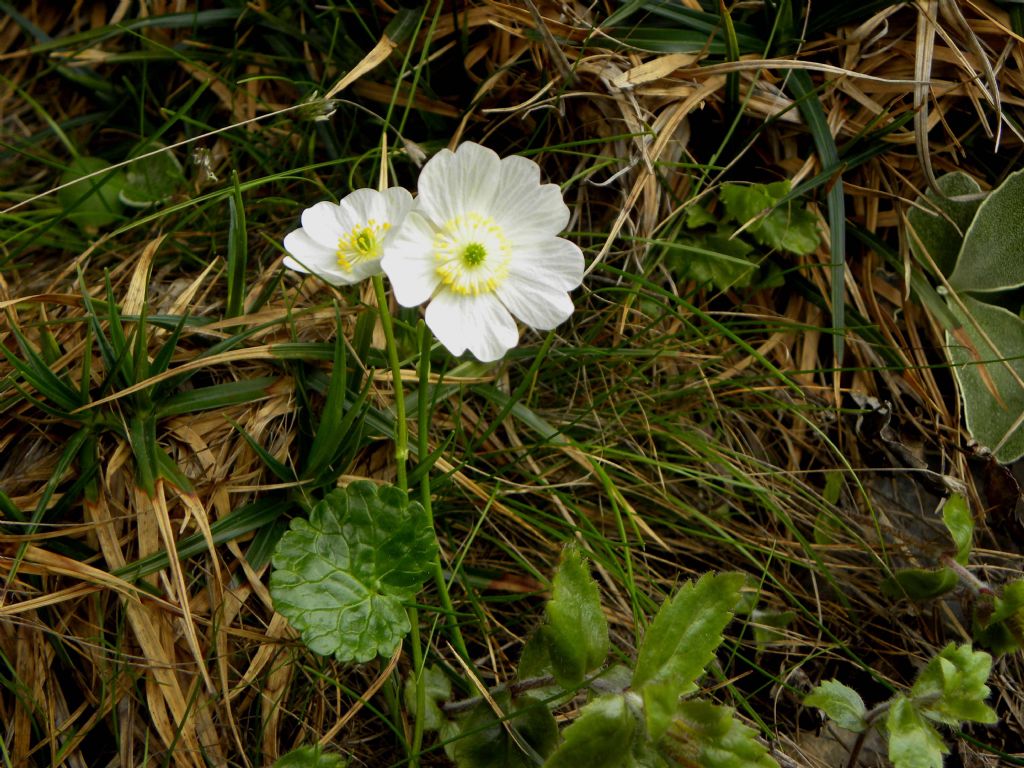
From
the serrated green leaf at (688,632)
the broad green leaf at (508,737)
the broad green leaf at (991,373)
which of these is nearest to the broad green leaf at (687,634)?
the serrated green leaf at (688,632)

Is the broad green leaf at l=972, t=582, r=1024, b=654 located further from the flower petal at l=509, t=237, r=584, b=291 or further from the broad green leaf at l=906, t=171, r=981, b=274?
the flower petal at l=509, t=237, r=584, b=291

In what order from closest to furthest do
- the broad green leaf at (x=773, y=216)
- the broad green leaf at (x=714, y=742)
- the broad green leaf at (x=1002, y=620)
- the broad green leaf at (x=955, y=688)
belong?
the broad green leaf at (x=714, y=742) → the broad green leaf at (x=955, y=688) → the broad green leaf at (x=1002, y=620) → the broad green leaf at (x=773, y=216)

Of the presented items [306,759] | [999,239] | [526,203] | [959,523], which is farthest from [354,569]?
[999,239]

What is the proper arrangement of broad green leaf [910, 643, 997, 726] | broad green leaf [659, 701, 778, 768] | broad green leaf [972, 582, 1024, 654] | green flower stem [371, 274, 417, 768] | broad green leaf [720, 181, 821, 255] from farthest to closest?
broad green leaf [720, 181, 821, 255] → broad green leaf [972, 582, 1024, 654] → broad green leaf [910, 643, 997, 726] → green flower stem [371, 274, 417, 768] → broad green leaf [659, 701, 778, 768]

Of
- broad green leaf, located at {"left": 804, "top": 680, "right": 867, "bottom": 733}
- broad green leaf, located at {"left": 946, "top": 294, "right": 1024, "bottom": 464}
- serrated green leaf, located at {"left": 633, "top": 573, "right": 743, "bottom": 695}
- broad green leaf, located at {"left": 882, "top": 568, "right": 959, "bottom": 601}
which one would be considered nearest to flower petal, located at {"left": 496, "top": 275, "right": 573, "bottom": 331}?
serrated green leaf, located at {"left": 633, "top": 573, "right": 743, "bottom": 695}

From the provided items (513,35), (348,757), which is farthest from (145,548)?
(513,35)

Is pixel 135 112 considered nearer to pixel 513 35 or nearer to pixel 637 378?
pixel 513 35

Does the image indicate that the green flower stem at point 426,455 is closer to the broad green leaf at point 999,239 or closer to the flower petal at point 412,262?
the flower petal at point 412,262
